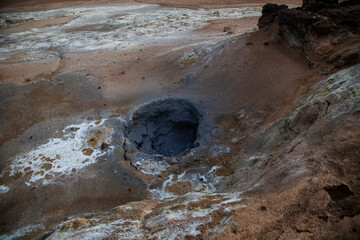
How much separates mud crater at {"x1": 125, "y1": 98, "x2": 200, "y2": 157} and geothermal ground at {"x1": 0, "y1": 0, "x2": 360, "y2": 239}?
0.03 m

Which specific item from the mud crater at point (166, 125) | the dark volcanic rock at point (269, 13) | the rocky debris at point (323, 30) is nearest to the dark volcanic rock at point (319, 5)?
the rocky debris at point (323, 30)

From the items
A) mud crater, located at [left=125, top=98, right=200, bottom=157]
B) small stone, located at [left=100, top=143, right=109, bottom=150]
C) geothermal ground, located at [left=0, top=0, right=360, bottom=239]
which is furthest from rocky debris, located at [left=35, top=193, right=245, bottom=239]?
mud crater, located at [left=125, top=98, right=200, bottom=157]

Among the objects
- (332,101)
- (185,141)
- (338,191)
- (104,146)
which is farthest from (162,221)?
(185,141)

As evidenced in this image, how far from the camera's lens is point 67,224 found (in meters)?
3.21

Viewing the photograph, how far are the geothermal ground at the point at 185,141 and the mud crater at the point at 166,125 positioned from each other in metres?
0.03

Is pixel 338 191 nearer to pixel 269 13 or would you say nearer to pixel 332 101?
pixel 332 101

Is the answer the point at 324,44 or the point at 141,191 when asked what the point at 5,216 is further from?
the point at 324,44

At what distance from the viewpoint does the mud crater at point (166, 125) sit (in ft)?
21.2

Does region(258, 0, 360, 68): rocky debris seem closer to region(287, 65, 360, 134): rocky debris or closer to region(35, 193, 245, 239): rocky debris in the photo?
region(287, 65, 360, 134): rocky debris

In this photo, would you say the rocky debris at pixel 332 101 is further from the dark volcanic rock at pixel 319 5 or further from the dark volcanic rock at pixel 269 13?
the dark volcanic rock at pixel 269 13

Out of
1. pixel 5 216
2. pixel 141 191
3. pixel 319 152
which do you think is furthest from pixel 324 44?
pixel 5 216

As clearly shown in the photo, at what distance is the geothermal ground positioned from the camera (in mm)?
2525

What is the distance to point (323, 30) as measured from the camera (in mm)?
6191

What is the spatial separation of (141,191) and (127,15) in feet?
45.5
